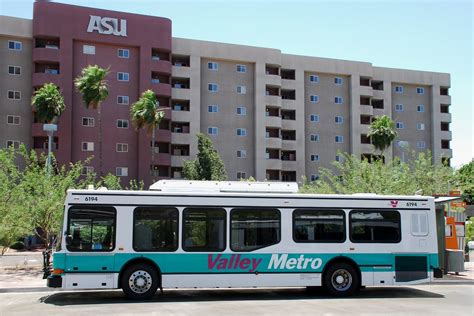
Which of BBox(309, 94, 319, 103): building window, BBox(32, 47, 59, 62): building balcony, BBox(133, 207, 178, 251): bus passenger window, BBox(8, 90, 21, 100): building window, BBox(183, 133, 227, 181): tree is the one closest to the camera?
BBox(133, 207, 178, 251): bus passenger window

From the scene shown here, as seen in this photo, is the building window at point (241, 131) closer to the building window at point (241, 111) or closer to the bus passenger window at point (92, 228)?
the building window at point (241, 111)

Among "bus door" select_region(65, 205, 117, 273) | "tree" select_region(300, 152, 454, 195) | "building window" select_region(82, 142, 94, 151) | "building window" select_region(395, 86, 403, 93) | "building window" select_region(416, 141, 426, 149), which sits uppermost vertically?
"building window" select_region(395, 86, 403, 93)

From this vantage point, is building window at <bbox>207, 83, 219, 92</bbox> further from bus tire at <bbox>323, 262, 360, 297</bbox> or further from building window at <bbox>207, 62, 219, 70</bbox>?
bus tire at <bbox>323, 262, 360, 297</bbox>

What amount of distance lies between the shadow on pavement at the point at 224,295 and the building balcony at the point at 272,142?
4118 cm

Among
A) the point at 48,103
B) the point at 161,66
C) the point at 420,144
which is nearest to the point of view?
the point at 48,103

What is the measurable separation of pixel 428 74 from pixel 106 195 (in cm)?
6116

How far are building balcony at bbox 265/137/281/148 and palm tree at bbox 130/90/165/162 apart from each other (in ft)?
42.1

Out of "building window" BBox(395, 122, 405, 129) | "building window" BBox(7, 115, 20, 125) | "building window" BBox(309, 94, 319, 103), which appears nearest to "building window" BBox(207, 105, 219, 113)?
"building window" BBox(309, 94, 319, 103)

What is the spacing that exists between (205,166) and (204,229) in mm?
34768

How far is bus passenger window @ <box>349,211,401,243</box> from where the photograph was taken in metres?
16.2

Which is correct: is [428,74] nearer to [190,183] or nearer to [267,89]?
[267,89]

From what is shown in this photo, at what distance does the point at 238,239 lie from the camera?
610 inches

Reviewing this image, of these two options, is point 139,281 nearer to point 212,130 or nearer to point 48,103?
point 48,103

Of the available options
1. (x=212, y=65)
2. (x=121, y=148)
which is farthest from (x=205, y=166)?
(x=212, y=65)
